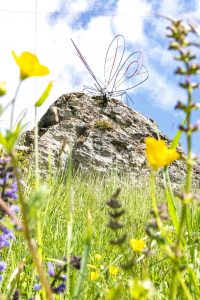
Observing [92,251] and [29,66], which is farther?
[92,251]

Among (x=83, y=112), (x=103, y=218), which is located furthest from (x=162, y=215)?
(x=83, y=112)

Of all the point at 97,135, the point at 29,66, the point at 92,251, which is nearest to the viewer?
the point at 29,66

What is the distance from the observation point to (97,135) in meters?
8.56

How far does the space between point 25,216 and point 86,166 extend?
805 cm

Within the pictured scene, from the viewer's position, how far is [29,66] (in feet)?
1.37

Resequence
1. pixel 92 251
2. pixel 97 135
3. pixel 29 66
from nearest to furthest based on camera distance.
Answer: pixel 29 66 → pixel 92 251 → pixel 97 135

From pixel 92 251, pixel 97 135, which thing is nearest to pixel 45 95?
pixel 92 251

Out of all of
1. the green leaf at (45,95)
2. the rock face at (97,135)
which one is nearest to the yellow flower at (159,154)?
the green leaf at (45,95)

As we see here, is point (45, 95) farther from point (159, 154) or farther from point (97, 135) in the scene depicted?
point (97, 135)

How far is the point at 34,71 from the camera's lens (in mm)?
418

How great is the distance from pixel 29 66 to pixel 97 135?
8148 mm

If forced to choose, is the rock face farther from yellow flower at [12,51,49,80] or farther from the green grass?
yellow flower at [12,51,49,80]

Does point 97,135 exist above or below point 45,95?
above

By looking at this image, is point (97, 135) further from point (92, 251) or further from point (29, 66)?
point (29, 66)
